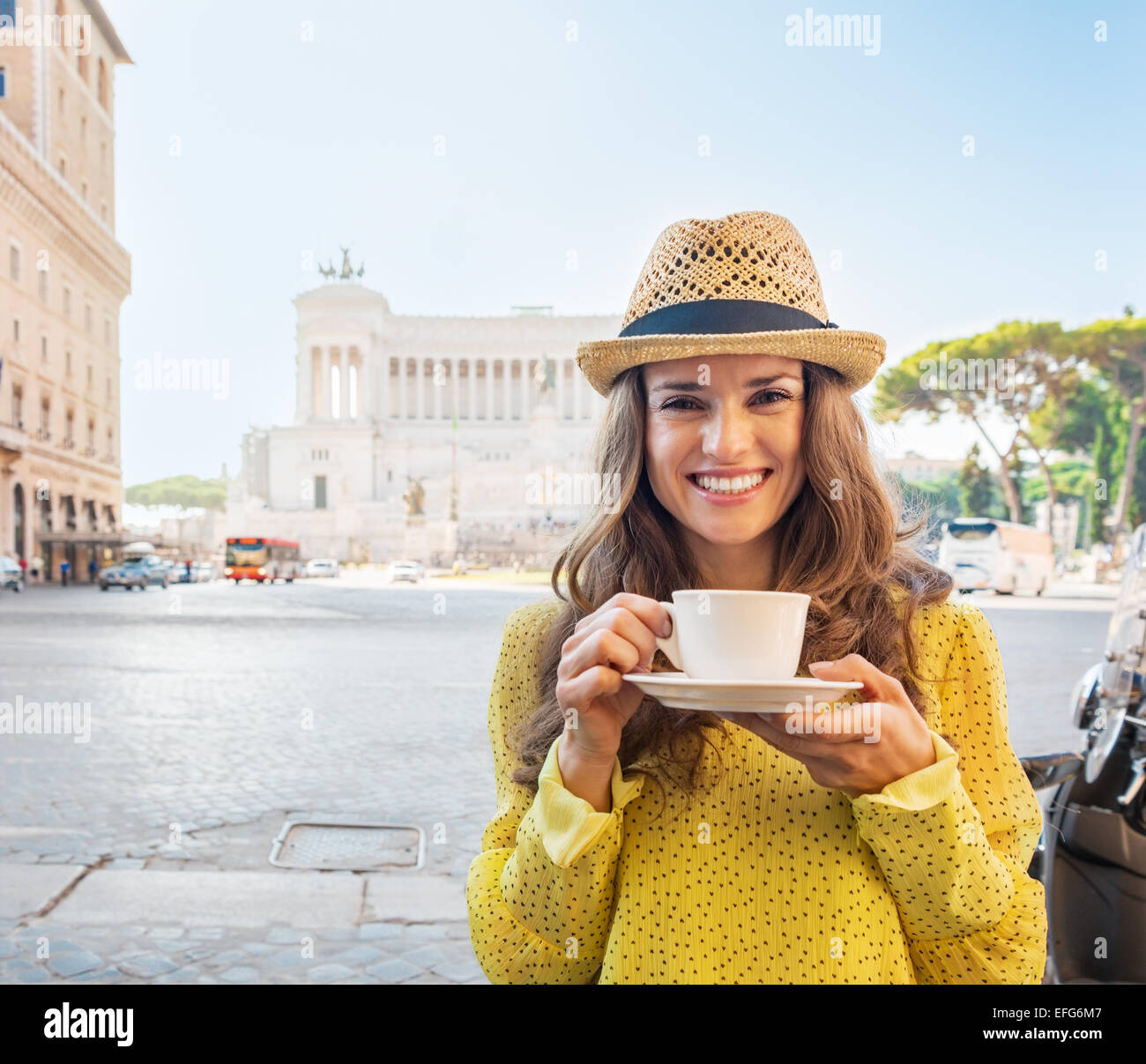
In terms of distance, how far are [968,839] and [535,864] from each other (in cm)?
39

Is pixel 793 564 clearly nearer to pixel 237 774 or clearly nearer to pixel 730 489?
pixel 730 489

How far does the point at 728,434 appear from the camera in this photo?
99 cm

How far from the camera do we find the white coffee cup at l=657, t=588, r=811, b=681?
0.83 m

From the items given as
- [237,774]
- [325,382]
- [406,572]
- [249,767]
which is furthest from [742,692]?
[325,382]

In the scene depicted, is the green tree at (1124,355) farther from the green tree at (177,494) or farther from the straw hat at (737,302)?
the green tree at (177,494)

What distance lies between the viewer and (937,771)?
0.87m

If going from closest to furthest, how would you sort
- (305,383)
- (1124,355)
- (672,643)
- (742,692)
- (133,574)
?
(742,692)
(672,643)
(133,574)
(1124,355)
(305,383)

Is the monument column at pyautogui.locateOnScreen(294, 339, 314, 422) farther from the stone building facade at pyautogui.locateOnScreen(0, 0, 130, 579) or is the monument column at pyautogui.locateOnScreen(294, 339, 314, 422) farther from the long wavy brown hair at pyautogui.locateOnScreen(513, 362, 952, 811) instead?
the long wavy brown hair at pyautogui.locateOnScreen(513, 362, 952, 811)

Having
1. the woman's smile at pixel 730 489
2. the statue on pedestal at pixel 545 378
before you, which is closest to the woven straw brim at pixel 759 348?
the woman's smile at pixel 730 489

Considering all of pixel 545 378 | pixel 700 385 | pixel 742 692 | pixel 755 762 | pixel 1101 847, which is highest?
pixel 545 378

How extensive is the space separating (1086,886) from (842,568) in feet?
2.88
